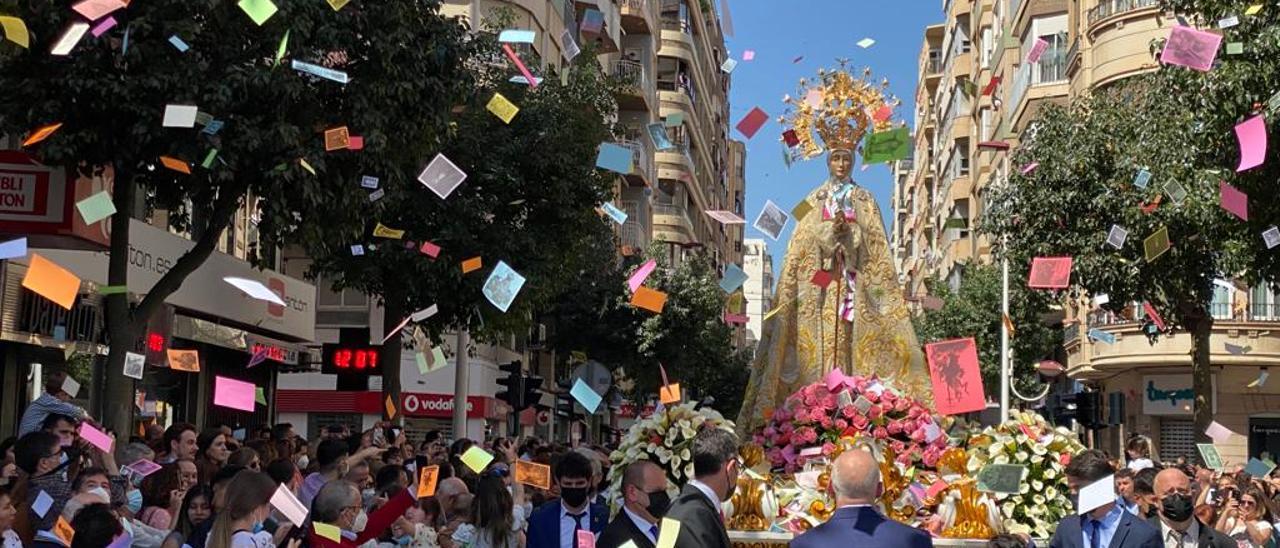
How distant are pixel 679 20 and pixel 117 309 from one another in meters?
56.6

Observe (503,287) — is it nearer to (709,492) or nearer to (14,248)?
(14,248)

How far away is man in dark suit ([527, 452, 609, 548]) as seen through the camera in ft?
29.3

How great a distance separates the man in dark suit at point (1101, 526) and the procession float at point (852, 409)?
1.79 meters

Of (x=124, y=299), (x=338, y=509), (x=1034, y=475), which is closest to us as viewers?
(x=338, y=509)

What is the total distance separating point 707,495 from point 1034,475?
5038 mm

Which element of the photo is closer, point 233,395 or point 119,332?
point 233,395

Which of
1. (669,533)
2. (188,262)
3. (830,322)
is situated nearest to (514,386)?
(188,262)

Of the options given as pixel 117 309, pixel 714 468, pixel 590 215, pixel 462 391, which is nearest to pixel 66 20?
pixel 117 309

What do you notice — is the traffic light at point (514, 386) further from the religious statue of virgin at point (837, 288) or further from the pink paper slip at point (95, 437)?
the pink paper slip at point (95, 437)

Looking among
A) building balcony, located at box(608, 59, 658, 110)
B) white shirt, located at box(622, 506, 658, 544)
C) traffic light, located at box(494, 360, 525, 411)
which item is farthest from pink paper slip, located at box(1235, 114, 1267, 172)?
building balcony, located at box(608, 59, 658, 110)

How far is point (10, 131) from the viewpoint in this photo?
15023 mm

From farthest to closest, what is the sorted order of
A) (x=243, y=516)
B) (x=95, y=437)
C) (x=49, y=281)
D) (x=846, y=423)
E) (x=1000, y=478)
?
1. (x=846, y=423)
2. (x=49, y=281)
3. (x=1000, y=478)
4. (x=95, y=437)
5. (x=243, y=516)

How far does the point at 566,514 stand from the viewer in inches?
353

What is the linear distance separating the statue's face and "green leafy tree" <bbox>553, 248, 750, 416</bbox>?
89.4ft
